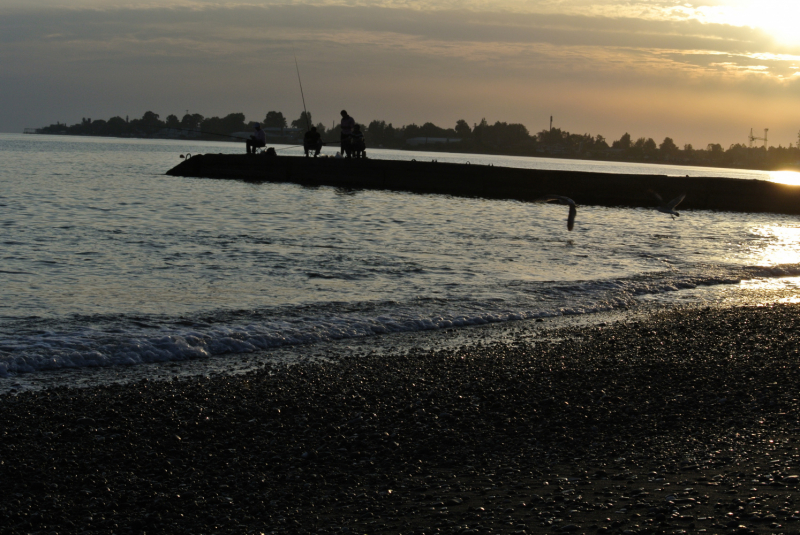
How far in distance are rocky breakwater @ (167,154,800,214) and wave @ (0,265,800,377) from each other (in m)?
19.1

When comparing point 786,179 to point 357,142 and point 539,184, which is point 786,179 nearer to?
point 539,184

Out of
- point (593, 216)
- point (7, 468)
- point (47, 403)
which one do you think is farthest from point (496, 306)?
point (593, 216)

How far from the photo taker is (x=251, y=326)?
25.2 ft

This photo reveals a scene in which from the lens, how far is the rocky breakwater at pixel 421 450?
3.38 m

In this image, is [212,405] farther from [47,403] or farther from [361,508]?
[361,508]

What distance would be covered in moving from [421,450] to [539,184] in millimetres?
26172

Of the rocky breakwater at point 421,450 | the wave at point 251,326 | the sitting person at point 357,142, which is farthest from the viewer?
the sitting person at point 357,142

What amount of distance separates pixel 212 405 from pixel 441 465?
1.91m

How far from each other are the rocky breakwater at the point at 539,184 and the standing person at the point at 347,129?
0.82m

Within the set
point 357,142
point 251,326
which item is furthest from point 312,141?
point 251,326

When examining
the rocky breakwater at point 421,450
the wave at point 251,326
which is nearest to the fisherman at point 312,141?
the wave at point 251,326

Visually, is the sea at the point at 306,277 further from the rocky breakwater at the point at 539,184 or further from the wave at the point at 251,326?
the rocky breakwater at the point at 539,184

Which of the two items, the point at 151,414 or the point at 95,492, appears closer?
the point at 95,492

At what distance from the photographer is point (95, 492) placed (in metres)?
3.65
